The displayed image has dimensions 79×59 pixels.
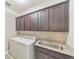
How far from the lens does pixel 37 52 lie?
122 inches

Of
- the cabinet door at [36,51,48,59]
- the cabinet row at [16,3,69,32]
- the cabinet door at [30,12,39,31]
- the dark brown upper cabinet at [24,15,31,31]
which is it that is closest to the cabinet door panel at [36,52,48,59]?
the cabinet door at [36,51,48,59]

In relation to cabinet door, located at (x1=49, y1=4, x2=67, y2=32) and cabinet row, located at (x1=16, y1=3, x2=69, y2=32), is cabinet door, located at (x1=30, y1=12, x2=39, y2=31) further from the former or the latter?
cabinet door, located at (x1=49, y1=4, x2=67, y2=32)

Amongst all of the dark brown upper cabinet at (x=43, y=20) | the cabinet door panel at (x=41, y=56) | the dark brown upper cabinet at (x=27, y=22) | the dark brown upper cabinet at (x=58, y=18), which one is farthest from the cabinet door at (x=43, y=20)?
the dark brown upper cabinet at (x=27, y=22)

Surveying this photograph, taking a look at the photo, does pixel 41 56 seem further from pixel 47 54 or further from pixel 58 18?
pixel 58 18

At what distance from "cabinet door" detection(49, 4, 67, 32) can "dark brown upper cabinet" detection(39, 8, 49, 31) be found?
0.68 ft

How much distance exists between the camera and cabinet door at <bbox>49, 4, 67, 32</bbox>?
2397 millimetres

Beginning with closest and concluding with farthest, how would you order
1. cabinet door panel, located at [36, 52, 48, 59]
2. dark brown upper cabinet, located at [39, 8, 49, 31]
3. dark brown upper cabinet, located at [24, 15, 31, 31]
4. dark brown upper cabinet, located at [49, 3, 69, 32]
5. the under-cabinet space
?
the under-cabinet space → dark brown upper cabinet, located at [49, 3, 69, 32] → cabinet door panel, located at [36, 52, 48, 59] → dark brown upper cabinet, located at [39, 8, 49, 31] → dark brown upper cabinet, located at [24, 15, 31, 31]

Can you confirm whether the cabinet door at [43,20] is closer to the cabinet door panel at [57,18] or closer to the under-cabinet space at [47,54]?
the cabinet door panel at [57,18]

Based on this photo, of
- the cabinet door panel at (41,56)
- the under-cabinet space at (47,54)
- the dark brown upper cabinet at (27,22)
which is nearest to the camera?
the under-cabinet space at (47,54)

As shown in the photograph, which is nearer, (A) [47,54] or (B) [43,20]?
(A) [47,54]

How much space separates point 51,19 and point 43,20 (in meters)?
0.42

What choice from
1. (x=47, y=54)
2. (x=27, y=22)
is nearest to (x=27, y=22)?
(x=27, y=22)

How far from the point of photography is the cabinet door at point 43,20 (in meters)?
3.02

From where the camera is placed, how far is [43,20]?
3.17 metres
